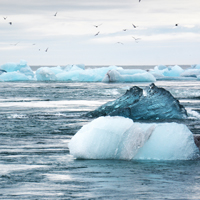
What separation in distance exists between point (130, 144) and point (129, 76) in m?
36.6

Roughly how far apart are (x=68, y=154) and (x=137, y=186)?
9.03 ft

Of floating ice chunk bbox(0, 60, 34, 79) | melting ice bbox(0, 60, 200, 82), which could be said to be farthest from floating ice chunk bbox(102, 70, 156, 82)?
floating ice chunk bbox(0, 60, 34, 79)

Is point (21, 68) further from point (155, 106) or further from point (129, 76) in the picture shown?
point (155, 106)

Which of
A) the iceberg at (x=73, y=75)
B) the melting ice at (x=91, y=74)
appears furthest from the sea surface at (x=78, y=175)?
the iceberg at (x=73, y=75)

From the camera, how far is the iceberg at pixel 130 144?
8688mm

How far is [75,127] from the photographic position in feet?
43.9

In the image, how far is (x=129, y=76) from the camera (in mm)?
45062

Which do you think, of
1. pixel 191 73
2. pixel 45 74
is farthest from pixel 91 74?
pixel 191 73

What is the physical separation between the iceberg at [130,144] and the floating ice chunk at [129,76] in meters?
35.5

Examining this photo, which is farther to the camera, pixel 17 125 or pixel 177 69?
pixel 177 69

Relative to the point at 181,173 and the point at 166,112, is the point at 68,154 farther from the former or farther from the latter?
the point at 166,112

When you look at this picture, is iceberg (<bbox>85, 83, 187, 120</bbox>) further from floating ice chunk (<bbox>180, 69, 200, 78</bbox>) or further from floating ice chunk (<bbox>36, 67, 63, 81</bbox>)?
floating ice chunk (<bbox>180, 69, 200, 78</bbox>)

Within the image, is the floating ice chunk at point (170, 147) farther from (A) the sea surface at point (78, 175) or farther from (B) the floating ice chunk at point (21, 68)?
(B) the floating ice chunk at point (21, 68)

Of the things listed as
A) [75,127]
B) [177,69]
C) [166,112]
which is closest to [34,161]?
[75,127]
